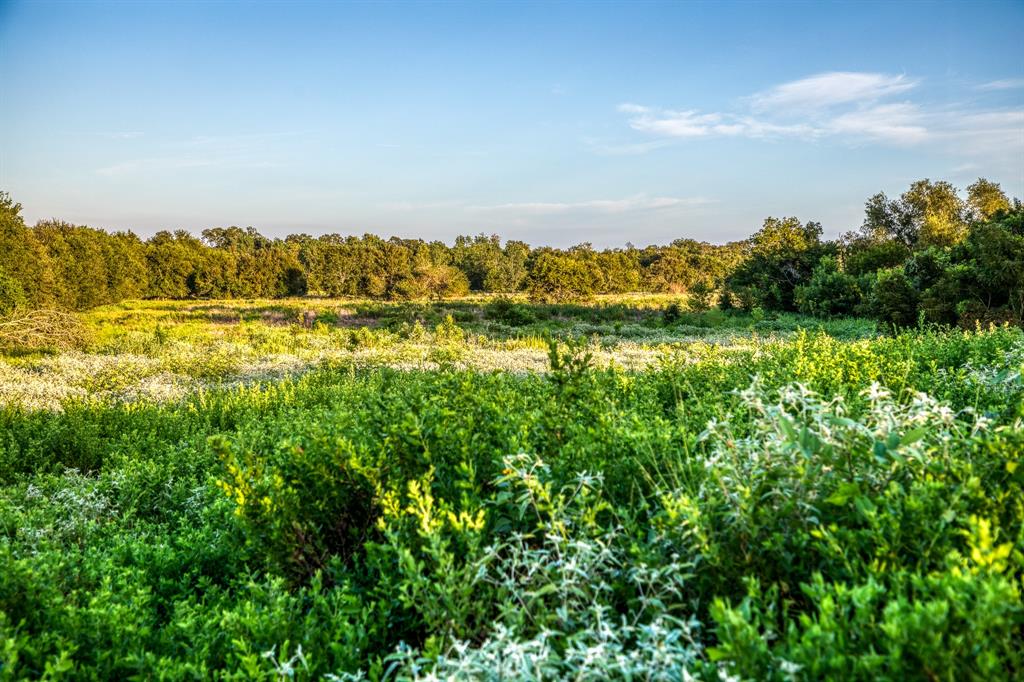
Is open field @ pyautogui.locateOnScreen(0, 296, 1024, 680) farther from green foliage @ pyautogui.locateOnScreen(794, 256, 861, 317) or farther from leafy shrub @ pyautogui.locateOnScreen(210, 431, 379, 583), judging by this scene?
green foliage @ pyautogui.locateOnScreen(794, 256, 861, 317)

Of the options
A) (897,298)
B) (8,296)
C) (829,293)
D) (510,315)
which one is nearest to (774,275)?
(829,293)

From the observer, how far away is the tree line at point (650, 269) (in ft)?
51.7

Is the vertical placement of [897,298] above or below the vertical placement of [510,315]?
above

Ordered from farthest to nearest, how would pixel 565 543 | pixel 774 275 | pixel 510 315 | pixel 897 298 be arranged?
pixel 774 275
pixel 510 315
pixel 897 298
pixel 565 543

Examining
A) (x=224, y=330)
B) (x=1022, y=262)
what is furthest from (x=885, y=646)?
(x=224, y=330)

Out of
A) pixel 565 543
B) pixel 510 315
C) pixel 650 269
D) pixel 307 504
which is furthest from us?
pixel 650 269

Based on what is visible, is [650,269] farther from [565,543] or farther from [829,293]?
[565,543]

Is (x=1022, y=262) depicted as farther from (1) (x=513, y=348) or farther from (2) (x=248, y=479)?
(2) (x=248, y=479)

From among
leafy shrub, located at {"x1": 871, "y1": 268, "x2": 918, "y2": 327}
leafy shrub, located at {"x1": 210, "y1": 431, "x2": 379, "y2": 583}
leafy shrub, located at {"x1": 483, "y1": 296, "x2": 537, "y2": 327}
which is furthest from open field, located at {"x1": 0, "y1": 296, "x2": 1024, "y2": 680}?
leafy shrub, located at {"x1": 483, "y1": 296, "x2": 537, "y2": 327}

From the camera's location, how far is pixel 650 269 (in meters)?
63.6

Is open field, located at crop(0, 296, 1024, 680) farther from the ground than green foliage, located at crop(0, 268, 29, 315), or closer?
closer

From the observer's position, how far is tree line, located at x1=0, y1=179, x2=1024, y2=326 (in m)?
15.8

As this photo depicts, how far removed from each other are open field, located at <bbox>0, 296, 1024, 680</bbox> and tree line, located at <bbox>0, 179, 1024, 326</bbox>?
8201 millimetres

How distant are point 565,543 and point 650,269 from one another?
2515 inches
